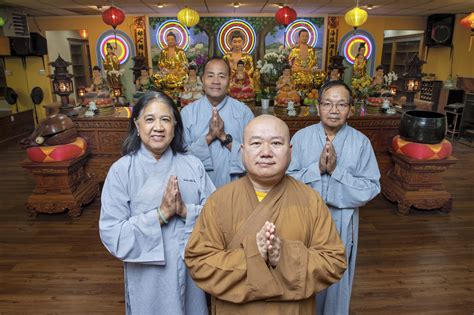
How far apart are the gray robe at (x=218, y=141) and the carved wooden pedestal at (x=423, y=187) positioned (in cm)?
230

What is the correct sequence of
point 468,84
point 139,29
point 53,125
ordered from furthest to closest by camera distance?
point 139,29 → point 468,84 → point 53,125

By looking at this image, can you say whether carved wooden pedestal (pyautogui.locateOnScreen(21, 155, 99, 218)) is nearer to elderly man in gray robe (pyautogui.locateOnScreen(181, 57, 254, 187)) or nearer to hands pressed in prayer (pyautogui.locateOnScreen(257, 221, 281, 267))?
elderly man in gray robe (pyautogui.locateOnScreen(181, 57, 254, 187))

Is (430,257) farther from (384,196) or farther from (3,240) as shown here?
(3,240)

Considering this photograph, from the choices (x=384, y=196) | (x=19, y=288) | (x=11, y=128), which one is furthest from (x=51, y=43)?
(x=384, y=196)

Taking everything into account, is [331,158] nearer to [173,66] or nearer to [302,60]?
[173,66]

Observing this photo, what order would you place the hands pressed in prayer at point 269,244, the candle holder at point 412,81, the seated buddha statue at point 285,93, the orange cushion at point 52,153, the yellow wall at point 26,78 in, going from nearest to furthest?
the hands pressed in prayer at point 269,244
the orange cushion at point 52,153
the seated buddha statue at point 285,93
the candle holder at point 412,81
the yellow wall at point 26,78

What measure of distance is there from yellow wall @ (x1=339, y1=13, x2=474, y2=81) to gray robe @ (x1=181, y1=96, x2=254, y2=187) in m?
7.62

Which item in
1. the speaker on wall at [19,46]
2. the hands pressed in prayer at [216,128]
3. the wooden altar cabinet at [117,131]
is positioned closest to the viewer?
the hands pressed in prayer at [216,128]

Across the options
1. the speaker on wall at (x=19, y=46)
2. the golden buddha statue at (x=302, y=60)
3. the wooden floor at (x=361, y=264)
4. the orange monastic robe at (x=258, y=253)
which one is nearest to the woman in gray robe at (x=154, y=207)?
the orange monastic robe at (x=258, y=253)

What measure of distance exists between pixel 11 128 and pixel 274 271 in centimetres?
778

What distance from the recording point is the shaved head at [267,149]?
1.15 m

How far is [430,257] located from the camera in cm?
296

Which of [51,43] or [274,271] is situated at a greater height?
[51,43]

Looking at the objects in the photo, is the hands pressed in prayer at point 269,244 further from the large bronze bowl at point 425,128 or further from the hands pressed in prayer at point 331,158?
the large bronze bowl at point 425,128
